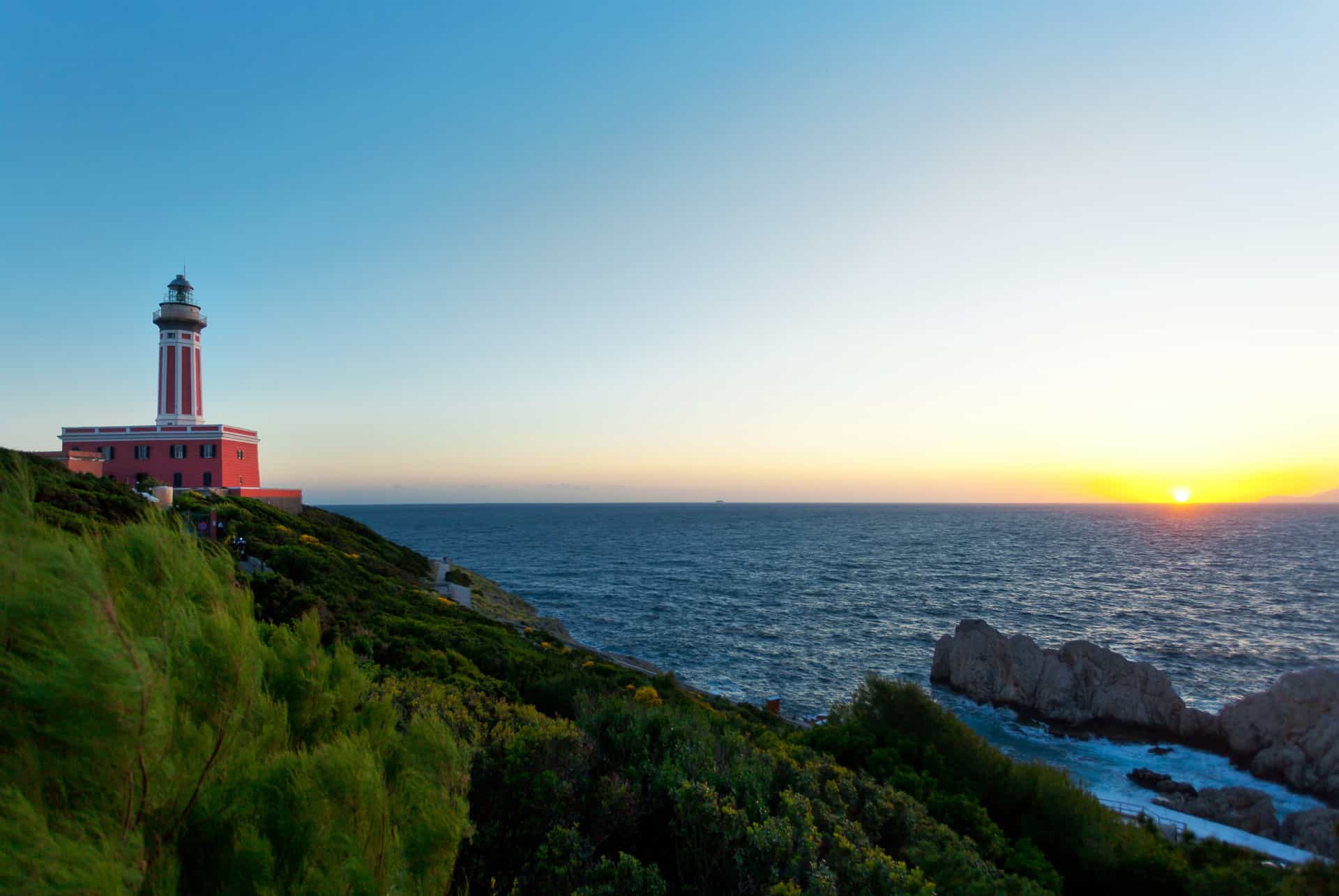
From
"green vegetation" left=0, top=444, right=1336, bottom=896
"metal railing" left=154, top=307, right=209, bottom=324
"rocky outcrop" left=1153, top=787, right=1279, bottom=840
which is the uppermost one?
"metal railing" left=154, top=307, right=209, bottom=324

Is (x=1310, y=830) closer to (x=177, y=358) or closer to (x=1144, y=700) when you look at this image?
(x=1144, y=700)

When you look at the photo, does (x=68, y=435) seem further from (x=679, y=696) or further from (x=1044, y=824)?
(x=1044, y=824)

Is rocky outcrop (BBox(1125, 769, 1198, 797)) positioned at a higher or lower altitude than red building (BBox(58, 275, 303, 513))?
lower

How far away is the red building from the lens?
37.7 metres

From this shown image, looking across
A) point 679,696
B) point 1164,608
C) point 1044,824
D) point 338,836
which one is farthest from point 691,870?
point 1164,608

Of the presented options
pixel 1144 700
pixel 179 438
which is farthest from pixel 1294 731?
pixel 179 438

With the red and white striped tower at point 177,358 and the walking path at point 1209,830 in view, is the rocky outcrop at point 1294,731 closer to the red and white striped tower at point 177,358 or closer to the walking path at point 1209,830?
the walking path at point 1209,830

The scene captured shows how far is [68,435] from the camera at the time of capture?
124 feet

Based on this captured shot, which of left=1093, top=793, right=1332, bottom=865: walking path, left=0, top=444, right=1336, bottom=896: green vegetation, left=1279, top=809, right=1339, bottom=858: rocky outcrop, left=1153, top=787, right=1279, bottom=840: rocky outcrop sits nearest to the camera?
left=0, top=444, right=1336, bottom=896: green vegetation

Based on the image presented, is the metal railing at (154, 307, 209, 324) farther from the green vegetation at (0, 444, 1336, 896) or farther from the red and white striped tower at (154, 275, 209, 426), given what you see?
the green vegetation at (0, 444, 1336, 896)

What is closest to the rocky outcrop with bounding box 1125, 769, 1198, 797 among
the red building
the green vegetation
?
the green vegetation

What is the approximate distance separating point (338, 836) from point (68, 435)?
48.6m

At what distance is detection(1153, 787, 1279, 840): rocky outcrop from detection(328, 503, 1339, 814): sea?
3.49ft

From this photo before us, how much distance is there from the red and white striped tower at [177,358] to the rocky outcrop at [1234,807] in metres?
52.3
